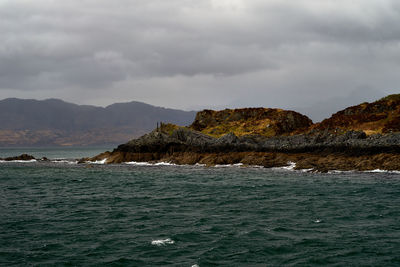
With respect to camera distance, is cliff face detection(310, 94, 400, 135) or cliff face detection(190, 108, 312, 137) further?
cliff face detection(190, 108, 312, 137)

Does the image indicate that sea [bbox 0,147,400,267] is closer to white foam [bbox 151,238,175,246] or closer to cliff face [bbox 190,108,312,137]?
white foam [bbox 151,238,175,246]

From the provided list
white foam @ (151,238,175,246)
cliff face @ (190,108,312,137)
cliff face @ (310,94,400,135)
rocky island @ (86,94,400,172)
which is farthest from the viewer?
cliff face @ (190,108,312,137)

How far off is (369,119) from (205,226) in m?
84.2

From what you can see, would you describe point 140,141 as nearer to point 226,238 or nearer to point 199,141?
point 199,141

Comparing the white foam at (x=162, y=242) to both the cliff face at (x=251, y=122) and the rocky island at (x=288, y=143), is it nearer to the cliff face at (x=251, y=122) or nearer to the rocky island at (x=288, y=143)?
the rocky island at (x=288, y=143)

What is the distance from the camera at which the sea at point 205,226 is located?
19.0 meters

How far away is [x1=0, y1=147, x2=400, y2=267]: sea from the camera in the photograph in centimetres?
1903

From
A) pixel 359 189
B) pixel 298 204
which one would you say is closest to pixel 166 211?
pixel 298 204

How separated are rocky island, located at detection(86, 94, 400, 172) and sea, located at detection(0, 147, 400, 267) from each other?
22.4m

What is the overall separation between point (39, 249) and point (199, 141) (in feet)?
258

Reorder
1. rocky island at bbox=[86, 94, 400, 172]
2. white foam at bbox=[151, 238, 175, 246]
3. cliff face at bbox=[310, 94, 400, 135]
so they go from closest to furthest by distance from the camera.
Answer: white foam at bbox=[151, 238, 175, 246] < rocky island at bbox=[86, 94, 400, 172] < cliff face at bbox=[310, 94, 400, 135]

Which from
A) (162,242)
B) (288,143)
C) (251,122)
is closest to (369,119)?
(288,143)

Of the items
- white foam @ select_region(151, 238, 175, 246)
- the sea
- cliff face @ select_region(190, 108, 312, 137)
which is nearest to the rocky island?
cliff face @ select_region(190, 108, 312, 137)

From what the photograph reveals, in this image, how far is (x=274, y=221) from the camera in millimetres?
26375
